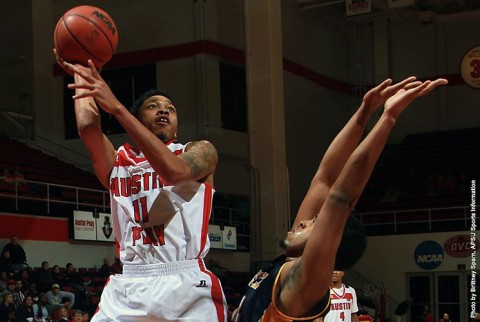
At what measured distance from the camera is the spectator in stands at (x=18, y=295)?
41.0ft

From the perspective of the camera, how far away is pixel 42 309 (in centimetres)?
1272

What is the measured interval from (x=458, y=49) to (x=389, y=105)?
23.9 m

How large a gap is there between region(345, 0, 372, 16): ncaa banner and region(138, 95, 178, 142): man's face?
18.3m

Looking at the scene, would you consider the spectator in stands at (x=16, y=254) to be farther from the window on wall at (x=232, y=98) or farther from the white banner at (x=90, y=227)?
the window on wall at (x=232, y=98)

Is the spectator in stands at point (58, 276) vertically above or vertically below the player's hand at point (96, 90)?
below

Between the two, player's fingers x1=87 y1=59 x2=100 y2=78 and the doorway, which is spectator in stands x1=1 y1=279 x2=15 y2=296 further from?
the doorway

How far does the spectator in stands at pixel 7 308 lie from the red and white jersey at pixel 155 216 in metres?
8.47

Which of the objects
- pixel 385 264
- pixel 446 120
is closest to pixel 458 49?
pixel 446 120

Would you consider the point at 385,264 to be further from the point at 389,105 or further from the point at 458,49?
the point at 389,105

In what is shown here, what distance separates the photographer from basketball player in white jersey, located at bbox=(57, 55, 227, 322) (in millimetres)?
3980

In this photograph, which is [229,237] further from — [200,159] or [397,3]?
[200,159]

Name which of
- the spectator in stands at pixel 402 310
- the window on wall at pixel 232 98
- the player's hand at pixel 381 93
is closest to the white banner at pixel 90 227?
the window on wall at pixel 232 98

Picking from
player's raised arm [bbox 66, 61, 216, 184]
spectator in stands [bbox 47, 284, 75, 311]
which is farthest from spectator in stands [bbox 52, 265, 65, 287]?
player's raised arm [bbox 66, 61, 216, 184]

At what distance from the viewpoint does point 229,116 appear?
21266 millimetres
